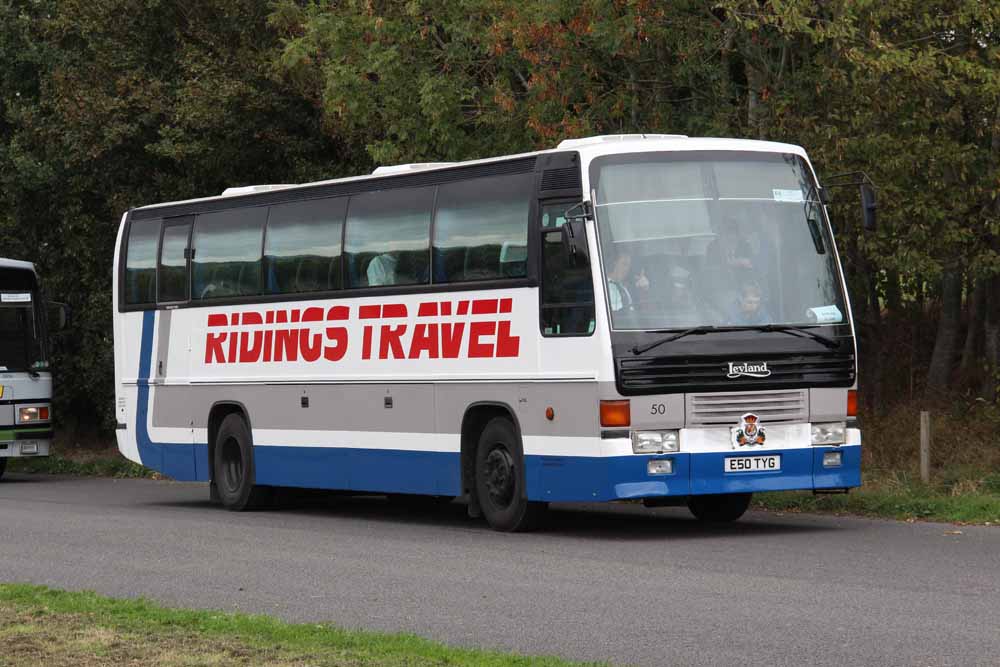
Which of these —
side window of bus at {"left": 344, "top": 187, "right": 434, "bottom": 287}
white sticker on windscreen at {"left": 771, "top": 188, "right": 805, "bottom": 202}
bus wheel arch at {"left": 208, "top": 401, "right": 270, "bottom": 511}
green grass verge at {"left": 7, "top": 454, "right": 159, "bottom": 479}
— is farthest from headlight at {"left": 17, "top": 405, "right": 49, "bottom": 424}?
white sticker on windscreen at {"left": 771, "top": 188, "right": 805, "bottom": 202}

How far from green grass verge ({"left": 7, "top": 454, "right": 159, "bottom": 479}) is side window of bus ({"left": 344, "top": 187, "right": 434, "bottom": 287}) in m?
11.7

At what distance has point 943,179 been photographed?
1972 centimetres

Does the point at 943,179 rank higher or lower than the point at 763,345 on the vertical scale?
higher

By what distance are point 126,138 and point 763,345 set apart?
16689mm

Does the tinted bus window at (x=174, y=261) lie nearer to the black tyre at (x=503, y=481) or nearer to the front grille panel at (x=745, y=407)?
the black tyre at (x=503, y=481)

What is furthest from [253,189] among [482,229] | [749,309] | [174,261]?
[749,309]

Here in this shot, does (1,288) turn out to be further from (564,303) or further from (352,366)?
(564,303)

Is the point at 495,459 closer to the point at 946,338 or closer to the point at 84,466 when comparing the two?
the point at 946,338

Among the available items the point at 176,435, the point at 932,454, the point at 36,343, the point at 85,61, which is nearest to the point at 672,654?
the point at 932,454

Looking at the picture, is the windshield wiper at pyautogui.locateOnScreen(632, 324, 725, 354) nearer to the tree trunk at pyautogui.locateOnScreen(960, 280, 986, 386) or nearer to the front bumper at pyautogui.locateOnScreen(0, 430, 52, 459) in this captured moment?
the tree trunk at pyautogui.locateOnScreen(960, 280, 986, 386)

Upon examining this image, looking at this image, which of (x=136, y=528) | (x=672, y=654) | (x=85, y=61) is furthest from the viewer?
(x=85, y=61)

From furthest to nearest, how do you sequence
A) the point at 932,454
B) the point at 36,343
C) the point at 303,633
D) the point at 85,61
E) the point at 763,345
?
the point at 85,61 < the point at 36,343 < the point at 932,454 < the point at 763,345 < the point at 303,633

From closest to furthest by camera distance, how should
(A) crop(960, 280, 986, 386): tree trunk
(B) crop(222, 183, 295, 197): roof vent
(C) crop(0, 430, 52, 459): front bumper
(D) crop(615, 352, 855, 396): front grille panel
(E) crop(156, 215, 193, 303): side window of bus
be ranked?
(D) crop(615, 352, 855, 396): front grille panel → (B) crop(222, 183, 295, 197): roof vent → (E) crop(156, 215, 193, 303): side window of bus → (A) crop(960, 280, 986, 386): tree trunk → (C) crop(0, 430, 52, 459): front bumper

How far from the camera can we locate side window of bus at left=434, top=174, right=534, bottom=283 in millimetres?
17141
